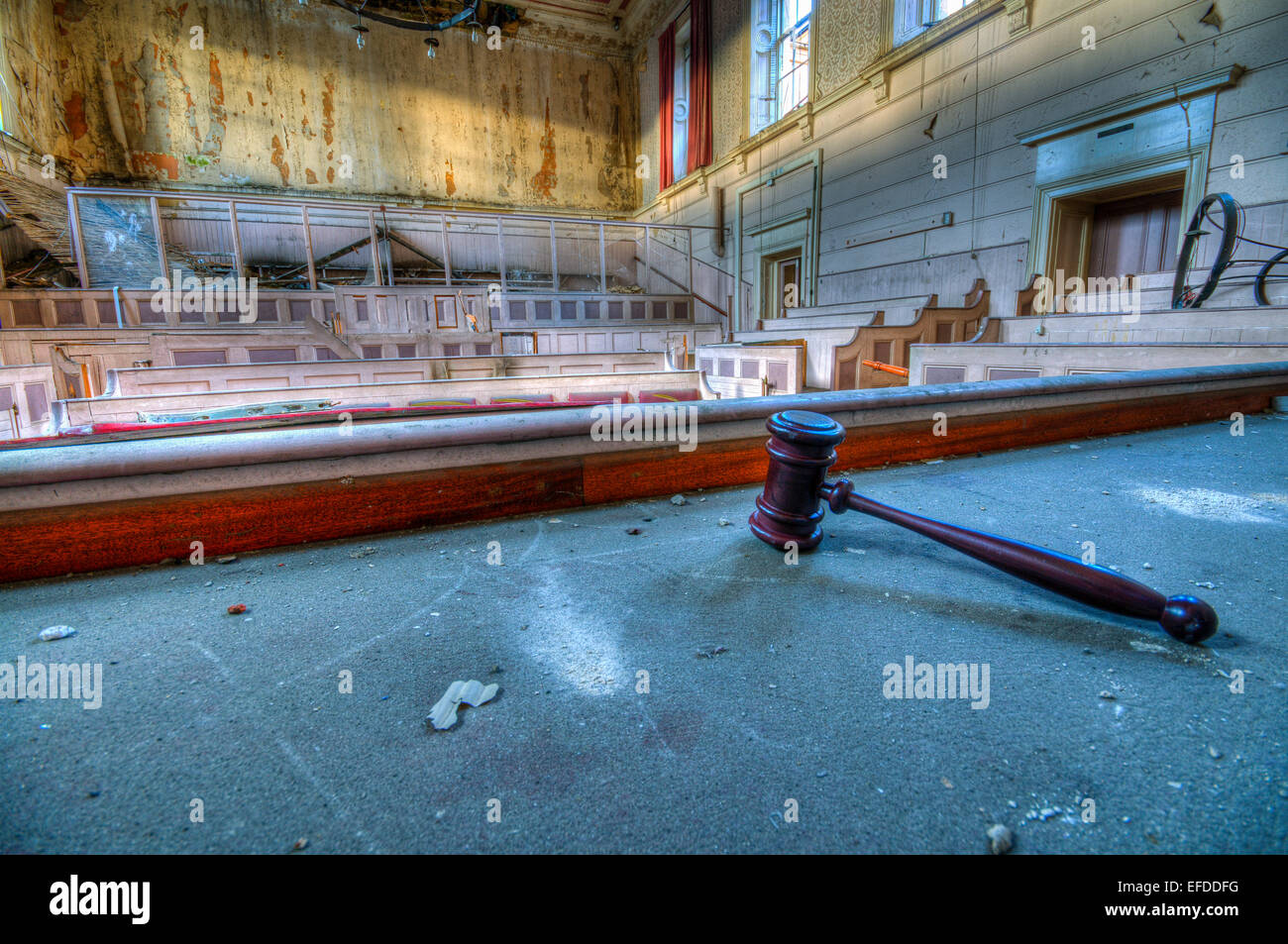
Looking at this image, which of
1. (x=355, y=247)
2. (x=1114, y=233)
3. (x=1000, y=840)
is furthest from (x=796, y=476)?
(x=355, y=247)

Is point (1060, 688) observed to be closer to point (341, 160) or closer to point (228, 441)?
point (228, 441)

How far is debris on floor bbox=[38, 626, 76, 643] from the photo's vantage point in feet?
3.09

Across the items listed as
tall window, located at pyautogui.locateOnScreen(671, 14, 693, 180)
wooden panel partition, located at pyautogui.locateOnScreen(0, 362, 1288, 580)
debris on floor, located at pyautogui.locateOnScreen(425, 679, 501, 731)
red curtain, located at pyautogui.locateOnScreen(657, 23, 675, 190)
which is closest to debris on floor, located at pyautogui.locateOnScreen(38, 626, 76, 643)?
wooden panel partition, located at pyautogui.locateOnScreen(0, 362, 1288, 580)

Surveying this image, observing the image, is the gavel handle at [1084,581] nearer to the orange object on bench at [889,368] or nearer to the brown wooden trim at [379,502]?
the brown wooden trim at [379,502]

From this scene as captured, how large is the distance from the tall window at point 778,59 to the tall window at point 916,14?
6.83 ft

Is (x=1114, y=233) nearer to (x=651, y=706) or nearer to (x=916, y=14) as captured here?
(x=916, y=14)

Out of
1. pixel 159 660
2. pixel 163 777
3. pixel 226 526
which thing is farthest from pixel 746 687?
pixel 226 526

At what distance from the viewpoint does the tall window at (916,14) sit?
6.82 m

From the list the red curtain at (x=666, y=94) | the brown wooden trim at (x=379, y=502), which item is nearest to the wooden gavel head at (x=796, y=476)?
the brown wooden trim at (x=379, y=502)

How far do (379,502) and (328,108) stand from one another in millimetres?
16110

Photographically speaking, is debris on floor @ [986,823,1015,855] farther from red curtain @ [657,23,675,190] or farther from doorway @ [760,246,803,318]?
red curtain @ [657,23,675,190]

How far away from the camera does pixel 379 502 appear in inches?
55.5

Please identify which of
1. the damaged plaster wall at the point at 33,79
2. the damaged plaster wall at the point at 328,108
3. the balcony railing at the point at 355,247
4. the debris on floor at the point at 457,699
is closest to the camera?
the debris on floor at the point at 457,699
